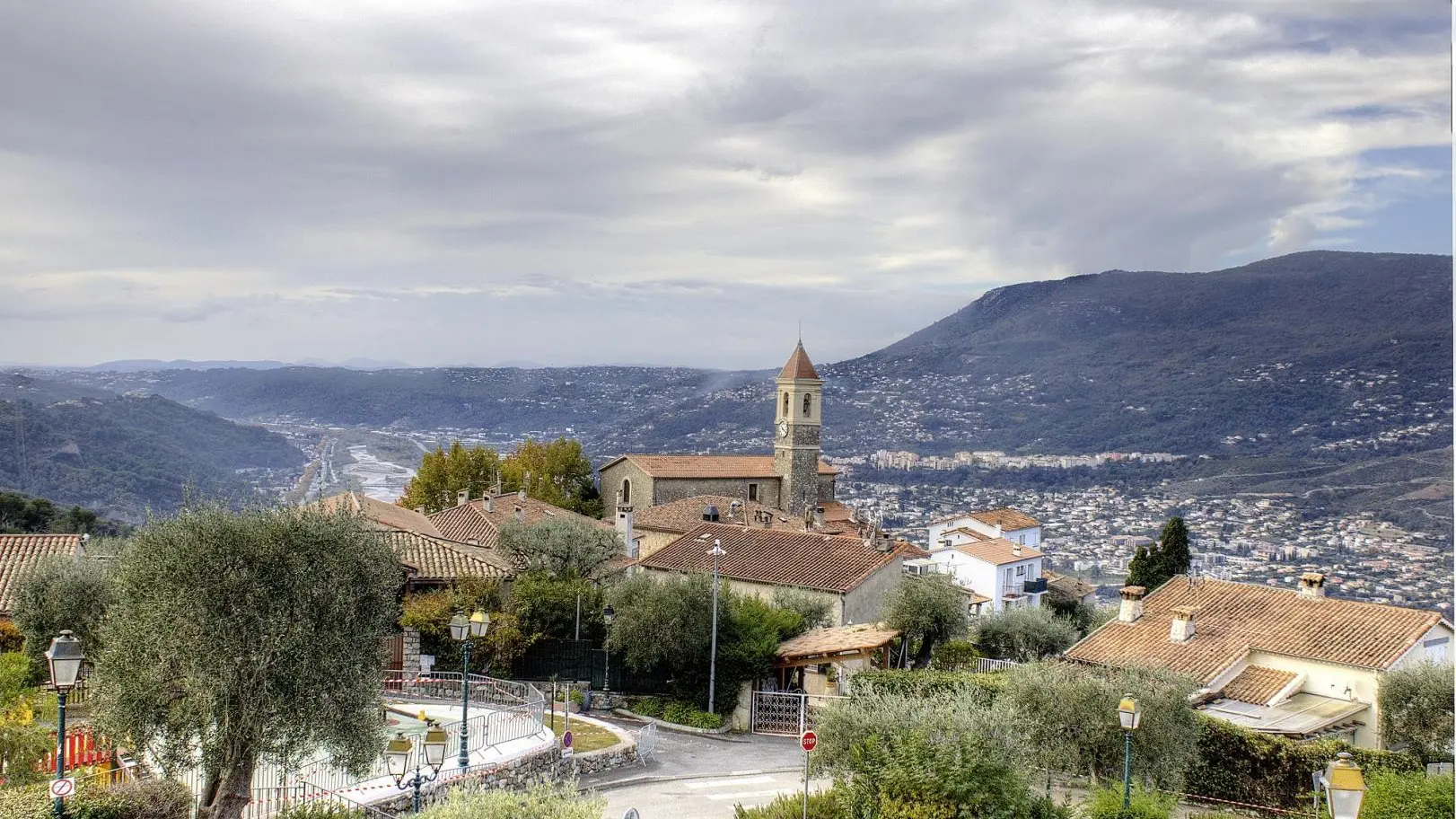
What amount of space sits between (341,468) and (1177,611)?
9202 centimetres

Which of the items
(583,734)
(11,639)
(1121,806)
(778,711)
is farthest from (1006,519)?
(11,639)

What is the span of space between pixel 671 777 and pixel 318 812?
9452mm

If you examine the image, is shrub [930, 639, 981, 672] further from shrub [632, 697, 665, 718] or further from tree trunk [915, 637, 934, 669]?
shrub [632, 697, 665, 718]

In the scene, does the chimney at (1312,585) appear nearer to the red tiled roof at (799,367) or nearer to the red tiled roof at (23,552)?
the red tiled roof at (23,552)

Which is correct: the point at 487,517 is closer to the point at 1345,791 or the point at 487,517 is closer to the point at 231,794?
the point at 231,794

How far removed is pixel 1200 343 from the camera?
127500mm

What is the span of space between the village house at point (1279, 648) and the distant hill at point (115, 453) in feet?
168

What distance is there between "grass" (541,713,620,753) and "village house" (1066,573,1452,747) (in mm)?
11327

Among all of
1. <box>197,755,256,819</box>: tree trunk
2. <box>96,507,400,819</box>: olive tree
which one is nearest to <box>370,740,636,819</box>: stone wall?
<box>96,507,400,819</box>: olive tree

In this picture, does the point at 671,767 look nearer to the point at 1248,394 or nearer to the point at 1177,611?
the point at 1177,611

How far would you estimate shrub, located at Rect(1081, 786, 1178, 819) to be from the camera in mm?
16875

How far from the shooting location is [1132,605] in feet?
A: 102

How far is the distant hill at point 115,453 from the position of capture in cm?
7306

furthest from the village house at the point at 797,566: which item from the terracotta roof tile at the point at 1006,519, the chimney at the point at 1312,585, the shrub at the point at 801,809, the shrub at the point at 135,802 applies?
the terracotta roof tile at the point at 1006,519
